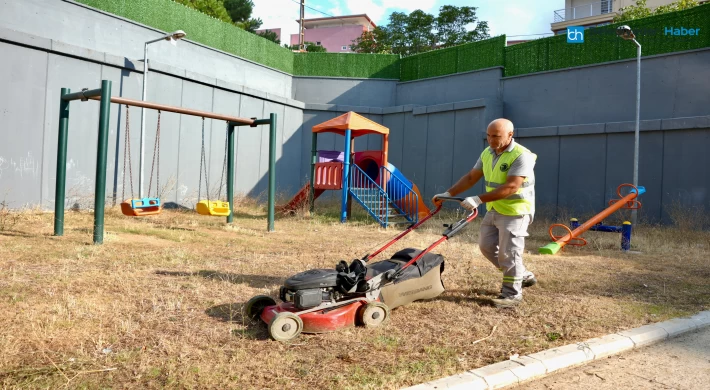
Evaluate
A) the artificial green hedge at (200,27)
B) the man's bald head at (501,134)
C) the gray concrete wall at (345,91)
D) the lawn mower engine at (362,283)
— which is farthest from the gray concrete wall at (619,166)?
the lawn mower engine at (362,283)

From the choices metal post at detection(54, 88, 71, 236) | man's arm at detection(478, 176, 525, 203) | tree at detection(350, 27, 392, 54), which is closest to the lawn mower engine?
man's arm at detection(478, 176, 525, 203)

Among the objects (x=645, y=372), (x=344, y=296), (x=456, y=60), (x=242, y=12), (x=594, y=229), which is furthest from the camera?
(x=242, y=12)

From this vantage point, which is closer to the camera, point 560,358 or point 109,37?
point 560,358

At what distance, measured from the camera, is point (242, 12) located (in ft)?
112

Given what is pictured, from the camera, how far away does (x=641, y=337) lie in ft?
13.4

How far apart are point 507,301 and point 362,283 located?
1.47m

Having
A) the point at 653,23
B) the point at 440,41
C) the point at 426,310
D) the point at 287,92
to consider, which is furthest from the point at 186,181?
the point at 440,41

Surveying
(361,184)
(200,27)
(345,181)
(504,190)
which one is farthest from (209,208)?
(200,27)

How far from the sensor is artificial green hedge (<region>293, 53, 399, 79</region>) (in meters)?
19.3

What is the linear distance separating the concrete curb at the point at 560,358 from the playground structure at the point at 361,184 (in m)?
8.14

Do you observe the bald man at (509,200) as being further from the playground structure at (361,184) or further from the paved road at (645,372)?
the playground structure at (361,184)

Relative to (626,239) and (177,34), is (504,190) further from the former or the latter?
(177,34)

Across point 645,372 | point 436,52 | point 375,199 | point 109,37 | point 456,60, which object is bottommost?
point 645,372

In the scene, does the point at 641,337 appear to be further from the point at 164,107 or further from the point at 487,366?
the point at 164,107
